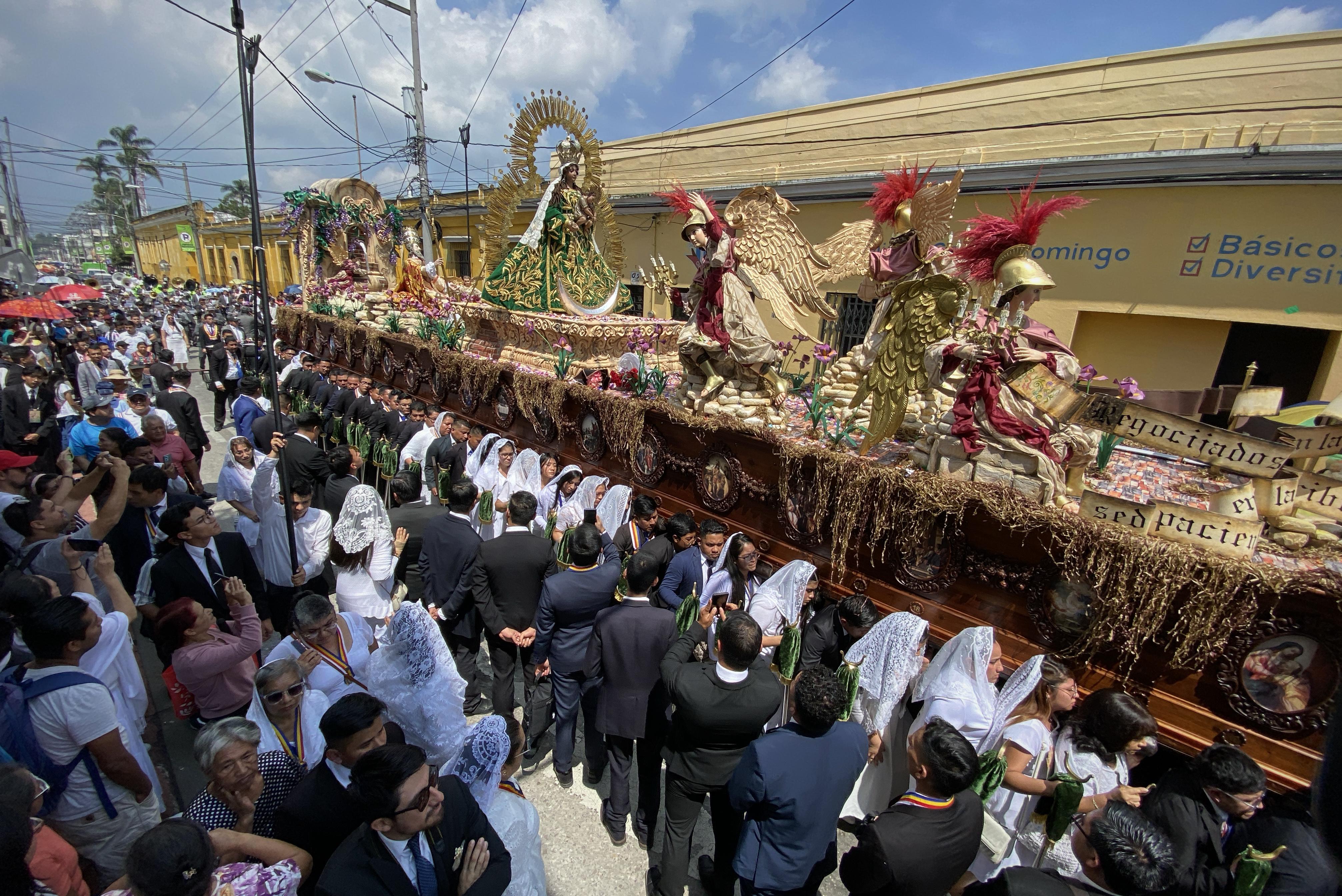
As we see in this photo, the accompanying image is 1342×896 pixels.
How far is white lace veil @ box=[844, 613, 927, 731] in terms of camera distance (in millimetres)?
2885

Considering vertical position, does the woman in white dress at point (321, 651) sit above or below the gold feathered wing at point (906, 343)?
below

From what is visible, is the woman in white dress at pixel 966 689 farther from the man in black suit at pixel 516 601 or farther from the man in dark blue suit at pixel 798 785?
the man in black suit at pixel 516 601

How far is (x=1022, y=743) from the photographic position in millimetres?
2482

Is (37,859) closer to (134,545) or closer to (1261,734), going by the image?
(134,545)

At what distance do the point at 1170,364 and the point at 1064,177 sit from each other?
9.25ft

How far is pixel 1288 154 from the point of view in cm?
613

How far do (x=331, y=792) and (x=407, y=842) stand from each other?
431 millimetres

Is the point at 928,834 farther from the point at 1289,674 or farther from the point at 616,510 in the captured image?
the point at 616,510

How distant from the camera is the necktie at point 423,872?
157 centimetres

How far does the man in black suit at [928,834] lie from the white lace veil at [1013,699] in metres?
0.76

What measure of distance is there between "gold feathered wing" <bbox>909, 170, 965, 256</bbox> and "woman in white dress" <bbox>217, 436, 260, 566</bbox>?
5.88m

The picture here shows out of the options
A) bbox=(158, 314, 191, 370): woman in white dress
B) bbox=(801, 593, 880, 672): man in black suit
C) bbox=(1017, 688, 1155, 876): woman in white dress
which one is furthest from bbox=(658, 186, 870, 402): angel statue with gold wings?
bbox=(158, 314, 191, 370): woman in white dress

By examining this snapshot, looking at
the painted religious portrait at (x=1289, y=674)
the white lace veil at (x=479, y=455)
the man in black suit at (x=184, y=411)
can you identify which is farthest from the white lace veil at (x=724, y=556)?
the man in black suit at (x=184, y=411)

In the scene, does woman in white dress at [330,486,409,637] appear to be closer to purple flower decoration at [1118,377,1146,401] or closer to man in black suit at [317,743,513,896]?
man in black suit at [317,743,513,896]
